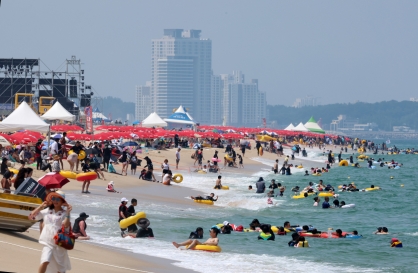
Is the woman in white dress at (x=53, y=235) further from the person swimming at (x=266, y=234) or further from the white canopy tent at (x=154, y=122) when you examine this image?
the white canopy tent at (x=154, y=122)

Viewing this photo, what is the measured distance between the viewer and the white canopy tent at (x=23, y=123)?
3134cm

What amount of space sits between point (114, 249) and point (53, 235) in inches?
267

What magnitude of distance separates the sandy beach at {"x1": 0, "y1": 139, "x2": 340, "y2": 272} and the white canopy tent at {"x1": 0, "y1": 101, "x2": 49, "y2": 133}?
1.88 meters

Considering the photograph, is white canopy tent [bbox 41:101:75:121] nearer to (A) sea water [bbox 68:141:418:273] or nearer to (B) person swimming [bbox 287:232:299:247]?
(A) sea water [bbox 68:141:418:273]

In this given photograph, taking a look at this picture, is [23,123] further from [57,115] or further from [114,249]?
[57,115]

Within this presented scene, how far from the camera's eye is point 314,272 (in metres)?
16.0

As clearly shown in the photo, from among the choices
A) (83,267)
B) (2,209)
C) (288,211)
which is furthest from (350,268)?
(288,211)

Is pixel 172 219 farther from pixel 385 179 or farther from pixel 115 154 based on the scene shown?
pixel 385 179

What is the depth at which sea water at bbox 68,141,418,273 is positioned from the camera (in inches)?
664

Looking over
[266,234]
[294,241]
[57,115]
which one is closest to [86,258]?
[294,241]

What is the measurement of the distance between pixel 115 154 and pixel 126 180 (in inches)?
280

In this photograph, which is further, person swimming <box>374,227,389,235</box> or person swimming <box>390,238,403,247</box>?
person swimming <box>374,227,389,235</box>

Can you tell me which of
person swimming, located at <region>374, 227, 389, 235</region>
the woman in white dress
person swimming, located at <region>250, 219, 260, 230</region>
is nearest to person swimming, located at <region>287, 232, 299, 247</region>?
person swimming, located at <region>250, 219, 260, 230</region>

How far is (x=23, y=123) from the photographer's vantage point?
3144 centimetres
